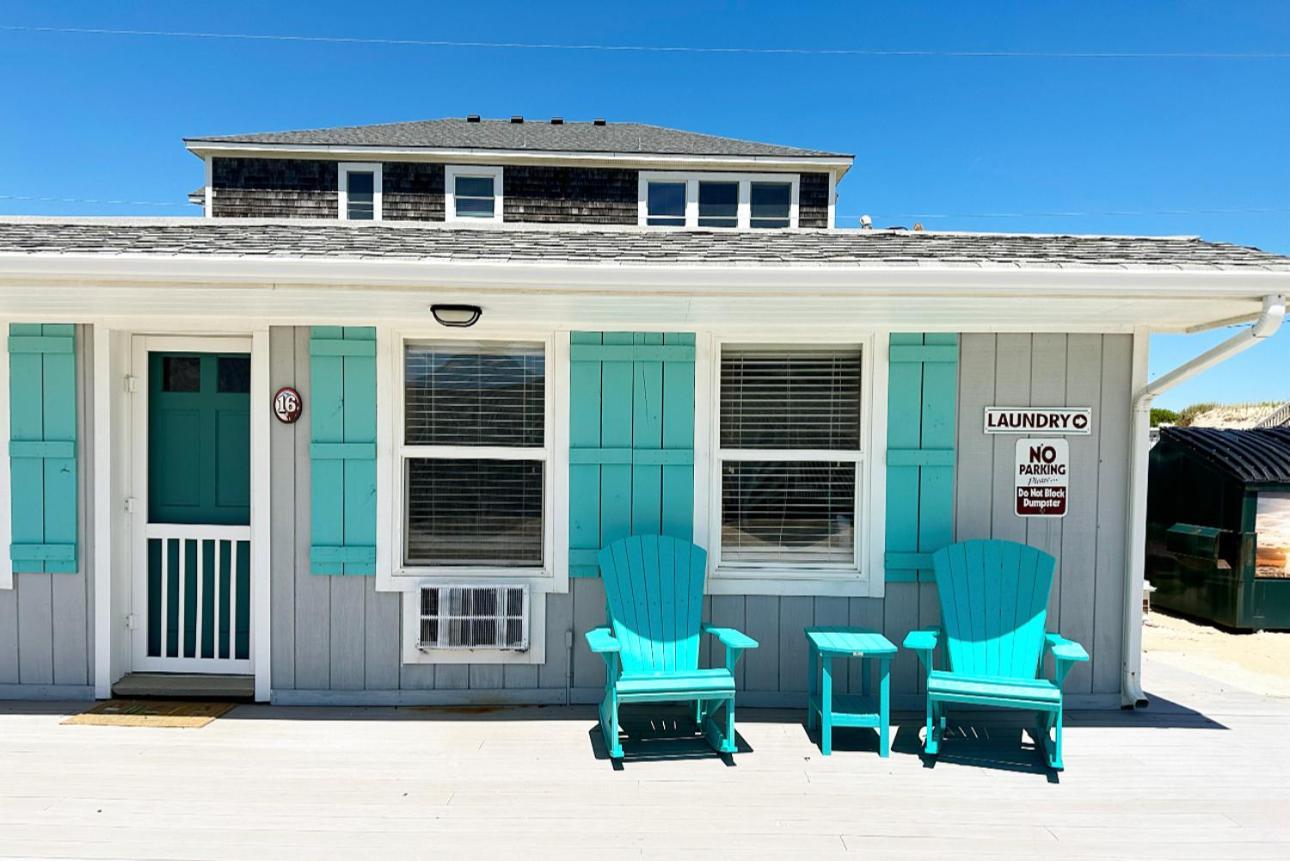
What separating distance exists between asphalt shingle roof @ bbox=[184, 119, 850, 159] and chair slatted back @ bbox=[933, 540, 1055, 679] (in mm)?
9627

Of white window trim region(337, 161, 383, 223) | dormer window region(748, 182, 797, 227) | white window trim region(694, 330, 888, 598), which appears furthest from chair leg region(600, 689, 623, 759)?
white window trim region(337, 161, 383, 223)

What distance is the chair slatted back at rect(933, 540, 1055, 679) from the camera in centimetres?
333

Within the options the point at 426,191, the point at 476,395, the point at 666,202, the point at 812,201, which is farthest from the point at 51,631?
Result: the point at 812,201

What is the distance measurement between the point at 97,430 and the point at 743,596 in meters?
3.23

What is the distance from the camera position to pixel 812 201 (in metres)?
12.1

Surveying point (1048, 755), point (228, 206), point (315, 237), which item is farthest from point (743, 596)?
point (228, 206)

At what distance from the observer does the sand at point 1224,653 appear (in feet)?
15.0

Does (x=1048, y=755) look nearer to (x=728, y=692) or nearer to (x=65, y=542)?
(x=728, y=692)

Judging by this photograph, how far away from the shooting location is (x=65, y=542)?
3582 millimetres

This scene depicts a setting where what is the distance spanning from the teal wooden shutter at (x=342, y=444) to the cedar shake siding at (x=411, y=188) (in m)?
9.03

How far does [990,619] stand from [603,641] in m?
1.77

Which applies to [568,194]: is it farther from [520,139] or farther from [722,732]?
[722,732]

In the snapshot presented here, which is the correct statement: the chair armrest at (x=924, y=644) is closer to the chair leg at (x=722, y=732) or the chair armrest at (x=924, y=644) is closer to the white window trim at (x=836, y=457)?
the white window trim at (x=836, y=457)

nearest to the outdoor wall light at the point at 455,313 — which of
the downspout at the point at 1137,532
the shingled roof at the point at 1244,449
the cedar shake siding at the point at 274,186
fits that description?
the downspout at the point at 1137,532
